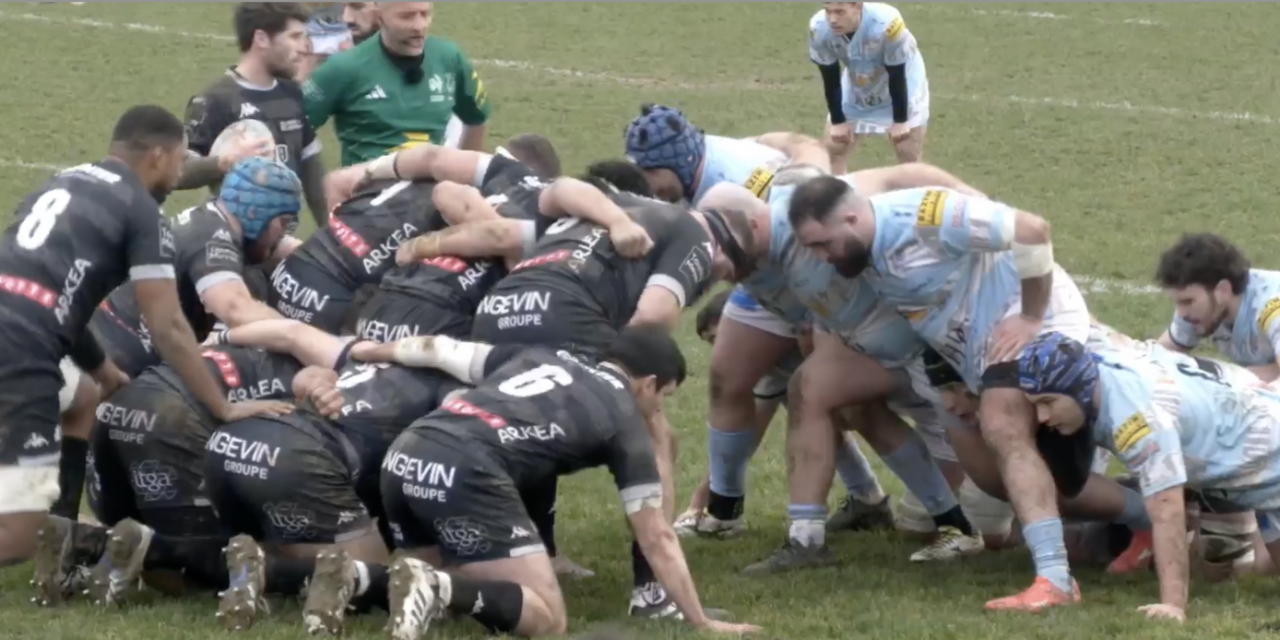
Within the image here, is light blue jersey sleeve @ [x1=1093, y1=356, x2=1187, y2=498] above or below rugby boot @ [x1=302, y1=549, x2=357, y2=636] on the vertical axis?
above

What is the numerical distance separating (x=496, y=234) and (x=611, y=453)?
1.31 metres

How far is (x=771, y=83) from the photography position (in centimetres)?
1898

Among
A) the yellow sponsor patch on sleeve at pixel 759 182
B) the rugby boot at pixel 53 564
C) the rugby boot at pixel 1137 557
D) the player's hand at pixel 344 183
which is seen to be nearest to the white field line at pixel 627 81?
the player's hand at pixel 344 183

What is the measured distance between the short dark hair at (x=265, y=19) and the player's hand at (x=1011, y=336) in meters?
3.95

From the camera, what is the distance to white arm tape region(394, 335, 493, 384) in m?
6.43

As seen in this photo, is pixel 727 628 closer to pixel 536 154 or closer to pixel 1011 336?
pixel 1011 336

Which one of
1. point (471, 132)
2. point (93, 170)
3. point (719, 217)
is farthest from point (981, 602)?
point (471, 132)

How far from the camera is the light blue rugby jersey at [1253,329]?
7.20m

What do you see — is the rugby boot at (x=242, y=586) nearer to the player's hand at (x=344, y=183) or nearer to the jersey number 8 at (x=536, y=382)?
the jersey number 8 at (x=536, y=382)

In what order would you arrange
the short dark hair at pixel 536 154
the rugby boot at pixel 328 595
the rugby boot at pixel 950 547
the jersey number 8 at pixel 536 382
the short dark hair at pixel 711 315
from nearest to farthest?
the rugby boot at pixel 328 595, the jersey number 8 at pixel 536 382, the rugby boot at pixel 950 547, the short dark hair at pixel 536 154, the short dark hair at pixel 711 315

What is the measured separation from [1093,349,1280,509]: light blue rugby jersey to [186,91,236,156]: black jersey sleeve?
4.32 meters

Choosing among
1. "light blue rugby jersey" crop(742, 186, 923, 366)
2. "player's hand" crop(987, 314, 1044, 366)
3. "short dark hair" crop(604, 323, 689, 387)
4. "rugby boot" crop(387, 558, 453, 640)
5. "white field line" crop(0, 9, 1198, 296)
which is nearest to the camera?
"rugby boot" crop(387, 558, 453, 640)

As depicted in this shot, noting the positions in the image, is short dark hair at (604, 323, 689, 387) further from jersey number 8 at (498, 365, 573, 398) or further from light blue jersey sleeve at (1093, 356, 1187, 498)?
light blue jersey sleeve at (1093, 356, 1187, 498)

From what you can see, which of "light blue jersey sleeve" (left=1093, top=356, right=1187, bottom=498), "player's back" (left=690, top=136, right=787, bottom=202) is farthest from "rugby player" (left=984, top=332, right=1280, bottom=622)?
"player's back" (left=690, top=136, right=787, bottom=202)
